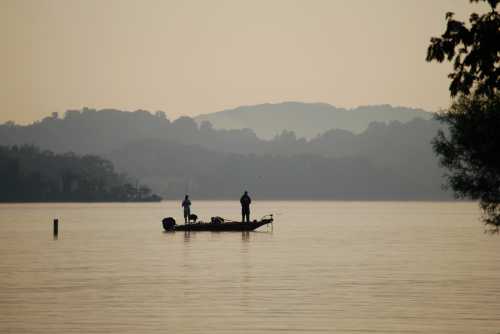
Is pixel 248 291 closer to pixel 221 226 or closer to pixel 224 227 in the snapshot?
pixel 221 226

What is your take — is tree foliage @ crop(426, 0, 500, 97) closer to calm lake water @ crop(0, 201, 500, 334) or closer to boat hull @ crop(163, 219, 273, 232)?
calm lake water @ crop(0, 201, 500, 334)

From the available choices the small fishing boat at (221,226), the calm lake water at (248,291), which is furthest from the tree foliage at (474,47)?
the small fishing boat at (221,226)

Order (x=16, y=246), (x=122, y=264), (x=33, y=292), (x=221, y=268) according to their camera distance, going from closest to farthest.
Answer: (x=33, y=292), (x=221, y=268), (x=122, y=264), (x=16, y=246)

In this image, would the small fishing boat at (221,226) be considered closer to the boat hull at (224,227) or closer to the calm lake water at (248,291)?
the boat hull at (224,227)

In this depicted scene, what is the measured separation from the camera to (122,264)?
1635 inches

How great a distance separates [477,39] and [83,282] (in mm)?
20304

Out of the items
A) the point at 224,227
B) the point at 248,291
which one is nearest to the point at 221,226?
the point at 224,227

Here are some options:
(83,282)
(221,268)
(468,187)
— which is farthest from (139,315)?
(468,187)

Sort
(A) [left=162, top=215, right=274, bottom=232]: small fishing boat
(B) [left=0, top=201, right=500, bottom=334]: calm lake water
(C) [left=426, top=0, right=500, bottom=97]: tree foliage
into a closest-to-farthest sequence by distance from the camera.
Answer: (C) [left=426, top=0, right=500, bottom=97]: tree foliage → (B) [left=0, top=201, right=500, bottom=334]: calm lake water → (A) [left=162, top=215, right=274, bottom=232]: small fishing boat

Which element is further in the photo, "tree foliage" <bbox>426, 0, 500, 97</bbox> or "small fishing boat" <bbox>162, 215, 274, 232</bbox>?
"small fishing boat" <bbox>162, 215, 274, 232</bbox>

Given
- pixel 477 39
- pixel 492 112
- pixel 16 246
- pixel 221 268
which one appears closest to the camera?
pixel 477 39

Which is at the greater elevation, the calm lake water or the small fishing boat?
the small fishing boat

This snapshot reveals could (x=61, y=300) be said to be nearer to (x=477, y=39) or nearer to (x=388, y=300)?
(x=388, y=300)

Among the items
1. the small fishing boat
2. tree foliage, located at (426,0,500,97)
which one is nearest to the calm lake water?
tree foliage, located at (426,0,500,97)
